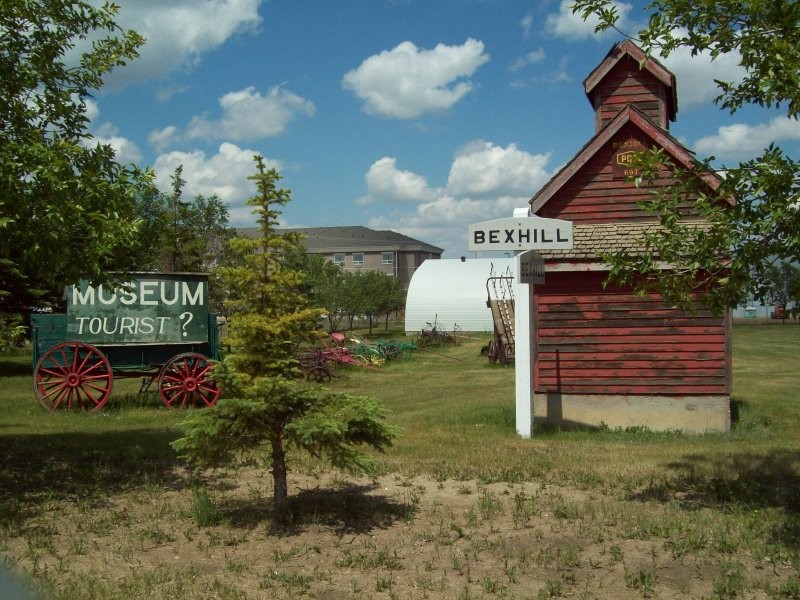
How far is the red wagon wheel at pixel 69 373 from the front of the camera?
15891mm

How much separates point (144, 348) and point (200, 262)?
1965cm

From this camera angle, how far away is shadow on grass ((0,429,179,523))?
8609mm

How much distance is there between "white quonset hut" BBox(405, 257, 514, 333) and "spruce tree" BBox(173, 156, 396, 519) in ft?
144

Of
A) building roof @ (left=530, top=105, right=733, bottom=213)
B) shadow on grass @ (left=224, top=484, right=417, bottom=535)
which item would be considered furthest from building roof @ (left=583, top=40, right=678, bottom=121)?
shadow on grass @ (left=224, top=484, right=417, bottom=535)

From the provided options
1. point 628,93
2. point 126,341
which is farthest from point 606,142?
point 126,341

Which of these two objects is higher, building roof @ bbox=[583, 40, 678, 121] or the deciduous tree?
building roof @ bbox=[583, 40, 678, 121]

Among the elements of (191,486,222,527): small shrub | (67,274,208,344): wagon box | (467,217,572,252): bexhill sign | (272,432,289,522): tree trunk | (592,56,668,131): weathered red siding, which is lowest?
(191,486,222,527): small shrub

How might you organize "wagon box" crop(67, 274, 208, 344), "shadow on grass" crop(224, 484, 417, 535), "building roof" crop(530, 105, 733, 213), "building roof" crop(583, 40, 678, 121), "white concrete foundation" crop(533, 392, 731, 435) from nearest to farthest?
"shadow on grass" crop(224, 484, 417, 535) < "white concrete foundation" crop(533, 392, 731, 435) < "building roof" crop(530, 105, 733, 213) < "building roof" crop(583, 40, 678, 121) < "wagon box" crop(67, 274, 208, 344)

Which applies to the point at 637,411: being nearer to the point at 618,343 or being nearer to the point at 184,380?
the point at 618,343

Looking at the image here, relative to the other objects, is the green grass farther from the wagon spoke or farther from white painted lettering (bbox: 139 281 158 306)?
white painted lettering (bbox: 139 281 158 306)

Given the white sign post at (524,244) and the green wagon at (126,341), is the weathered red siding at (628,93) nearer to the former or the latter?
the white sign post at (524,244)

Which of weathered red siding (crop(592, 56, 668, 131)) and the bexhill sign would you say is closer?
the bexhill sign

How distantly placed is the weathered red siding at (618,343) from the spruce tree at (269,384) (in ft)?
25.0

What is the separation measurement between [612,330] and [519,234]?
3192 mm
